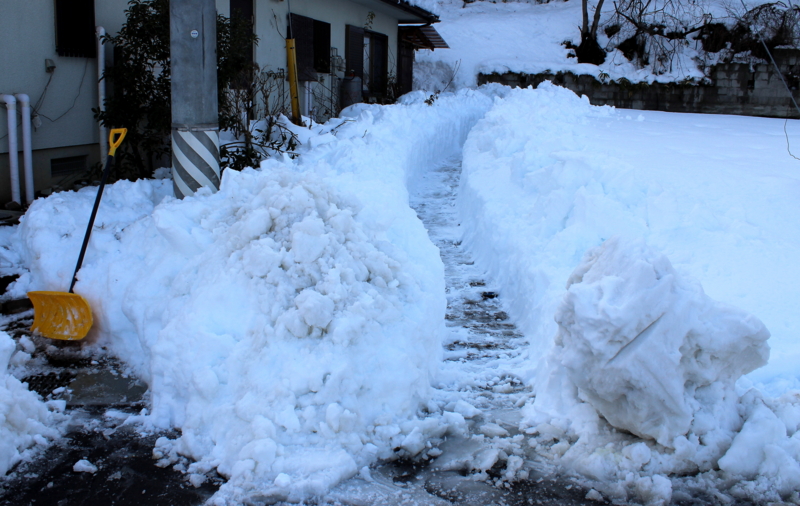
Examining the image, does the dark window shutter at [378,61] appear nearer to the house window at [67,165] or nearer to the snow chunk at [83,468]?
the house window at [67,165]

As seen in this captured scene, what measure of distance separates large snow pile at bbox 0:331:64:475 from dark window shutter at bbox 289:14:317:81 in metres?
9.35

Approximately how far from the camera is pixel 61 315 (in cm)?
445

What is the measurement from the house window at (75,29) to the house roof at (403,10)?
8356 mm

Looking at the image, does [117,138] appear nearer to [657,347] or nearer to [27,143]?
[27,143]

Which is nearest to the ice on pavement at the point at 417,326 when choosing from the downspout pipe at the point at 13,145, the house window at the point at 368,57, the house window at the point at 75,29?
the downspout pipe at the point at 13,145

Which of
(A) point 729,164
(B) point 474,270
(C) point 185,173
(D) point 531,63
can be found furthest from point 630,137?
(D) point 531,63

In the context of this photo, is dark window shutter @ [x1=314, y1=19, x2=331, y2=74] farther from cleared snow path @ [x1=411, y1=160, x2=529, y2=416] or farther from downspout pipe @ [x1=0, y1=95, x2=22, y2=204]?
downspout pipe @ [x1=0, y1=95, x2=22, y2=204]

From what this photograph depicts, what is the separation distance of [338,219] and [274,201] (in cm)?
46

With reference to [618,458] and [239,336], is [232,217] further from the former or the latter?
[618,458]

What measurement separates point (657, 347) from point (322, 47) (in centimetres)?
1154

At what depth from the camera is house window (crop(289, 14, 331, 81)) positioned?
12.0 meters

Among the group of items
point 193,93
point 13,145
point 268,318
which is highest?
point 193,93

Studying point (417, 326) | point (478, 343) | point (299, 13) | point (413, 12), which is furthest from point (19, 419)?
point (413, 12)

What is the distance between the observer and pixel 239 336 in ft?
12.2
